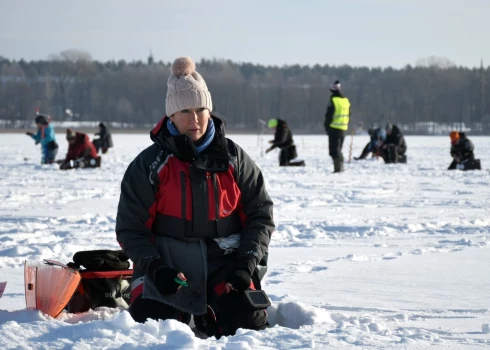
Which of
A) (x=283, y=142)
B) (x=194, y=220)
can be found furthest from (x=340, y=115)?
(x=194, y=220)

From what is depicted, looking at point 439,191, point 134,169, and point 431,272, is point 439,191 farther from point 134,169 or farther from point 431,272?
point 134,169

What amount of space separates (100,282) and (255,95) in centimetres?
11039

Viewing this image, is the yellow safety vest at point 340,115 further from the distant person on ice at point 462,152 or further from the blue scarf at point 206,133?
the blue scarf at point 206,133

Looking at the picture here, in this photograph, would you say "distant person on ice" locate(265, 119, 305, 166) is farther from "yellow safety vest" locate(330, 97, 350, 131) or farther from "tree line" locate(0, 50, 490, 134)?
"tree line" locate(0, 50, 490, 134)

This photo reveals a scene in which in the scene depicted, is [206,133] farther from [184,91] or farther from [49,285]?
[49,285]

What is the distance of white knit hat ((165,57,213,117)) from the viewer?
11.0ft

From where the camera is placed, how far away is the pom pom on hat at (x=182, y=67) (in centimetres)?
343

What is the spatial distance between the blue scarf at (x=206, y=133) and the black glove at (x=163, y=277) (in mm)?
473

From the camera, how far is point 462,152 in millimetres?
15094

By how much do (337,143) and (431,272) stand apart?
937 cm

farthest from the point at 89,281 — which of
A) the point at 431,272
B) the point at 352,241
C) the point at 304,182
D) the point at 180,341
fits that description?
the point at 304,182

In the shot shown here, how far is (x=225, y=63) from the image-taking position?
139 metres

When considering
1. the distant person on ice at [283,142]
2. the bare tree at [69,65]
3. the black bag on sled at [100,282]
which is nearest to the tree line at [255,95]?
the bare tree at [69,65]

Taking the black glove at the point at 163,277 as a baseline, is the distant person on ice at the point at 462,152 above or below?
below
